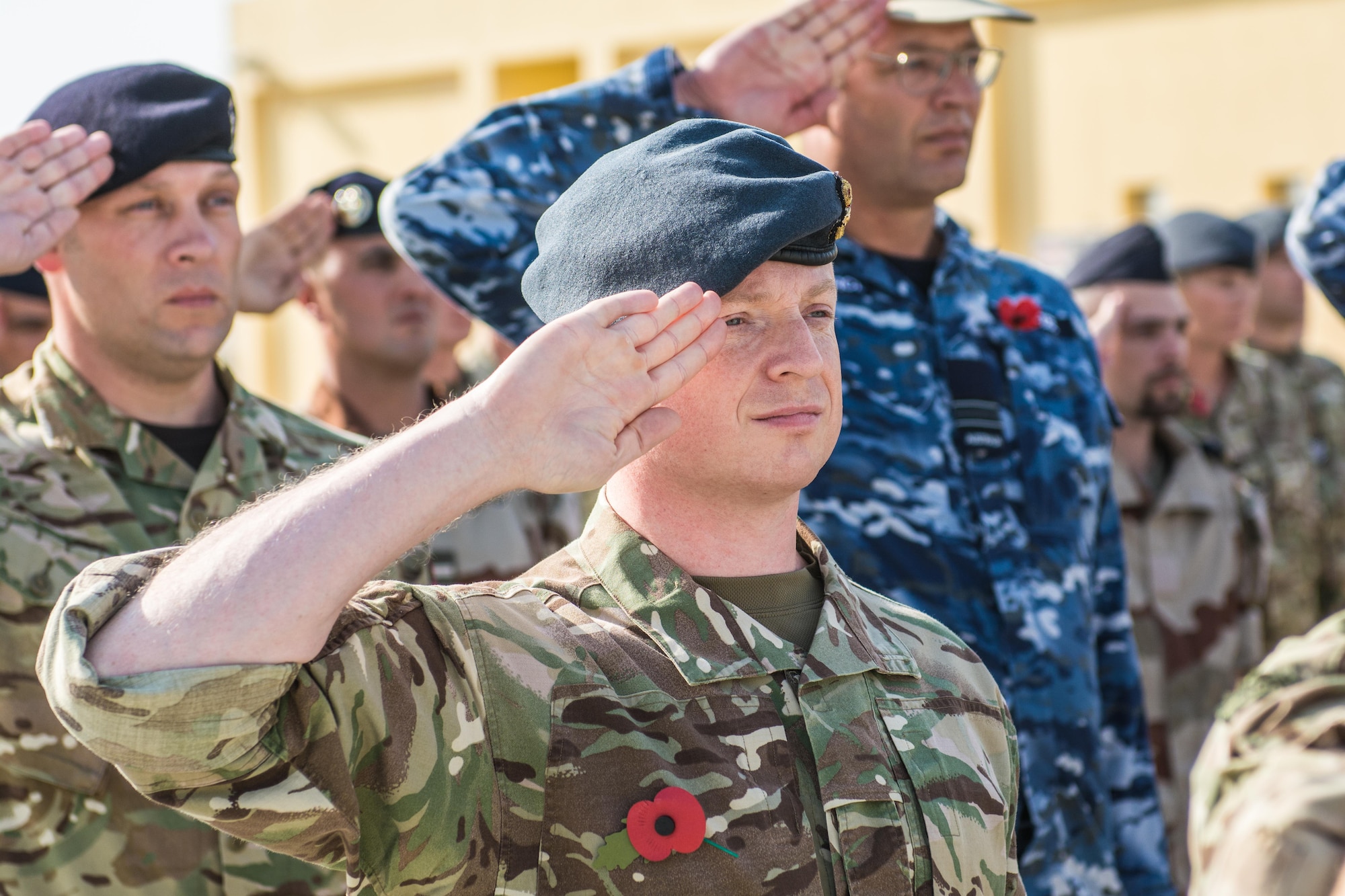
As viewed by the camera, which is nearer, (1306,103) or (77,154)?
(77,154)

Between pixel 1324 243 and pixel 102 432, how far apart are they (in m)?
2.89

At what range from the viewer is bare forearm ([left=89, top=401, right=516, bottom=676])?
1653 mm

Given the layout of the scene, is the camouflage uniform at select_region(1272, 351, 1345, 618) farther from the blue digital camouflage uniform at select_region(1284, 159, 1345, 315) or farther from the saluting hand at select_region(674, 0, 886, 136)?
the saluting hand at select_region(674, 0, 886, 136)

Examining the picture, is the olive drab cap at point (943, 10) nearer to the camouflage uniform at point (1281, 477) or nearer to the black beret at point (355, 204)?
the black beret at point (355, 204)

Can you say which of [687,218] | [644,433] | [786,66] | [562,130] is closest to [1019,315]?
[786,66]

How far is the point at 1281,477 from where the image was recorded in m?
6.69

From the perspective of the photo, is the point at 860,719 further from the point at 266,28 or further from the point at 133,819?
the point at 266,28

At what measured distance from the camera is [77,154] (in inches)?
127

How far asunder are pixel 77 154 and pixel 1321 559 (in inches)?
220

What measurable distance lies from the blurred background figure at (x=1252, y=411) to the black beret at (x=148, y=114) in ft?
14.8

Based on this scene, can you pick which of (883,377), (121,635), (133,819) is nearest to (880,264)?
(883,377)

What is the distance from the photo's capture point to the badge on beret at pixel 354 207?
17.4 ft

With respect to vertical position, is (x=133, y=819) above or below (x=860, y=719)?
below

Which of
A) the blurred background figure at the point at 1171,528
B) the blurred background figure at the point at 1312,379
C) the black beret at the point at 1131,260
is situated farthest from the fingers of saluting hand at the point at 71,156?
the blurred background figure at the point at 1312,379
